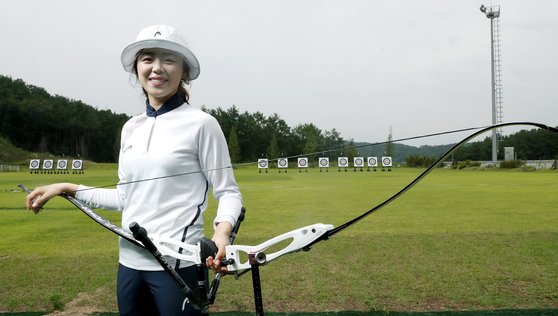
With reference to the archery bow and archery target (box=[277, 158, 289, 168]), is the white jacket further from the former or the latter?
archery target (box=[277, 158, 289, 168])

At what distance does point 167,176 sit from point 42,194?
0.39 metres

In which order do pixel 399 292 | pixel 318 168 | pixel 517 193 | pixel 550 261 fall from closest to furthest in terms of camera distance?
1. pixel 318 168
2. pixel 399 292
3. pixel 550 261
4. pixel 517 193

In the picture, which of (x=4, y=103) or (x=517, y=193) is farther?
(x=517, y=193)

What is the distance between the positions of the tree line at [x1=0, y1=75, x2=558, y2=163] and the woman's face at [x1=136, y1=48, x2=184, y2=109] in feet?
5.95

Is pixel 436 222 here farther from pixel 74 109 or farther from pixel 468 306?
pixel 74 109

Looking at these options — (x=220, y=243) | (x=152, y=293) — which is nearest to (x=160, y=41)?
(x=220, y=243)

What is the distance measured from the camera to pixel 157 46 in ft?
3.63

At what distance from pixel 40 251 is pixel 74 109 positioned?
1.57 meters

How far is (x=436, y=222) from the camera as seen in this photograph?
6488 mm

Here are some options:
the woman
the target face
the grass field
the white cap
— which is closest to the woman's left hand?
the woman

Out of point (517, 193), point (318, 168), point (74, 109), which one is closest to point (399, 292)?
point (318, 168)

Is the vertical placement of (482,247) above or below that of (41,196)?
below

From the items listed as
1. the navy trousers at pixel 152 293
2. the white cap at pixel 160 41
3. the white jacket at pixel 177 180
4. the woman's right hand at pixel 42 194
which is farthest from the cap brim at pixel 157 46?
the navy trousers at pixel 152 293

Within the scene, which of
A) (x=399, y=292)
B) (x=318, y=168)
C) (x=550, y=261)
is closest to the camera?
(x=318, y=168)
